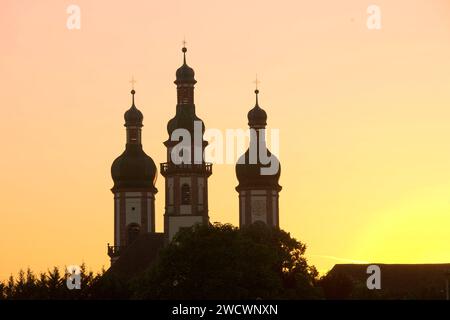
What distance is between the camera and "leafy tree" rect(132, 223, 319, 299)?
97500 mm

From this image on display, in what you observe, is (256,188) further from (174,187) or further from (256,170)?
(174,187)

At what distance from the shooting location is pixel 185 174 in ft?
493

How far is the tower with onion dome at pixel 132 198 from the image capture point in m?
163

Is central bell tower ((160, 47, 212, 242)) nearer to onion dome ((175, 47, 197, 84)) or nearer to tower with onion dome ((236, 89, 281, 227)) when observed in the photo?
onion dome ((175, 47, 197, 84))

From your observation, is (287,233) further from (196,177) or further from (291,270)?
(196,177)

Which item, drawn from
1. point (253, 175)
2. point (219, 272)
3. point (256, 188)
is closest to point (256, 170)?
point (253, 175)

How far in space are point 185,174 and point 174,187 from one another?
141 centimetres

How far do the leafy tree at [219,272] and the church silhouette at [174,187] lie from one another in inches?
1538

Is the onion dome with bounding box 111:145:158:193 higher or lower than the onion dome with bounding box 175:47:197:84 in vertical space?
lower

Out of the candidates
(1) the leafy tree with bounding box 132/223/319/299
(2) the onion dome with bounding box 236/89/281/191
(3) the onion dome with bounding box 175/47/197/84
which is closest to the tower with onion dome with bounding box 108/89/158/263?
(2) the onion dome with bounding box 236/89/281/191

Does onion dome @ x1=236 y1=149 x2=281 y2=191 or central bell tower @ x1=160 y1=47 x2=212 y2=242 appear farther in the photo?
onion dome @ x1=236 y1=149 x2=281 y2=191

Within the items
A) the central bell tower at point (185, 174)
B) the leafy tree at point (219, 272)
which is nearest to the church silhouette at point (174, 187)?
the central bell tower at point (185, 174)
